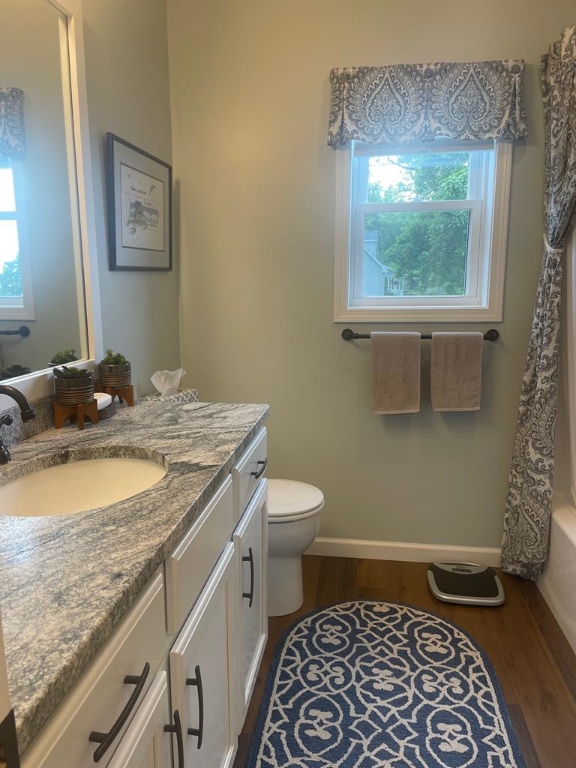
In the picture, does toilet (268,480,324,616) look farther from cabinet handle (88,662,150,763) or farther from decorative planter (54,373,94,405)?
cabinet handle (88,662,150,763)

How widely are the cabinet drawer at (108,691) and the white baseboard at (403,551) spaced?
171 centimetres

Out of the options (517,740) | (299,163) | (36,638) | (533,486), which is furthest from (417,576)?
(36,638)

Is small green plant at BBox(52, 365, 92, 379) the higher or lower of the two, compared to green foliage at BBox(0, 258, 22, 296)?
lower

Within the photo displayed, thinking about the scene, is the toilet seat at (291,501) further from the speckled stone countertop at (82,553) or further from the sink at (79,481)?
the sink at (79,481)

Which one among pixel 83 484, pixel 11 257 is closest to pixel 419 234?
pixel 11 257

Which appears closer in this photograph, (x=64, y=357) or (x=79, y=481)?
(x=79, y=481)

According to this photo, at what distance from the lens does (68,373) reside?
1.52m

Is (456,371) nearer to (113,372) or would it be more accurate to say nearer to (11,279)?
(113,372)

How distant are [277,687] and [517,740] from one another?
72 cm

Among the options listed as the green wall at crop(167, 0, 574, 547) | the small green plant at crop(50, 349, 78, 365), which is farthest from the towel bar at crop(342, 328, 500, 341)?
the small green plant at crop(50, 349, 78, 365)

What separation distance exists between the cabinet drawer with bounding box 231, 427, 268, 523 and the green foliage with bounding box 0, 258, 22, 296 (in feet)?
2.32

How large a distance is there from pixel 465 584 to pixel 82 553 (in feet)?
6.25

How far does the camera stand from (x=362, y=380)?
96.9 inches

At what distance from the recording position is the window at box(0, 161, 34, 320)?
4.44ft
